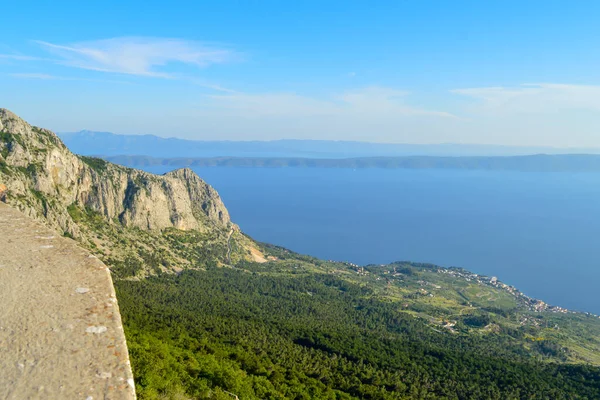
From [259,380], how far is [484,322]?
10902cm

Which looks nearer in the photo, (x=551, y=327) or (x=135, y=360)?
(x=135, y=360)

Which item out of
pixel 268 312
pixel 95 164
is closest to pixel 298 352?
pixel 268 312

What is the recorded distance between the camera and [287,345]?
6128cm

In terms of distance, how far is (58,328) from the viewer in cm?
817

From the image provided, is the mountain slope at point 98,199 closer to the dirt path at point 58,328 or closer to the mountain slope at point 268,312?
the mountain slope at point 268,312

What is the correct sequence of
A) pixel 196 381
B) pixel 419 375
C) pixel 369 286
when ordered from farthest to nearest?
1. pixel 369 286
2. pixel 419 375
3. pixel 196 381

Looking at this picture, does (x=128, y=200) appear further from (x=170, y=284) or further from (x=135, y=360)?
(x=135, y=360)

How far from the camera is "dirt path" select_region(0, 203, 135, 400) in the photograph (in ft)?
22.7

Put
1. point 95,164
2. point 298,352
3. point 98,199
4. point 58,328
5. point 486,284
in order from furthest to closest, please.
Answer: point 486,284
point 95,164
point 98,199
point 298,352
point 58,328

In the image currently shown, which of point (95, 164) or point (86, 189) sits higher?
point (95, 164)

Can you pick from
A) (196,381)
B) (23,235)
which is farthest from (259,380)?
(23,235)

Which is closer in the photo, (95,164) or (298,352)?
(298,352)

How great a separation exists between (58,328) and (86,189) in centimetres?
12327

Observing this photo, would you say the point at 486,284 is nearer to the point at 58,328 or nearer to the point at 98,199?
the point at 98,199
